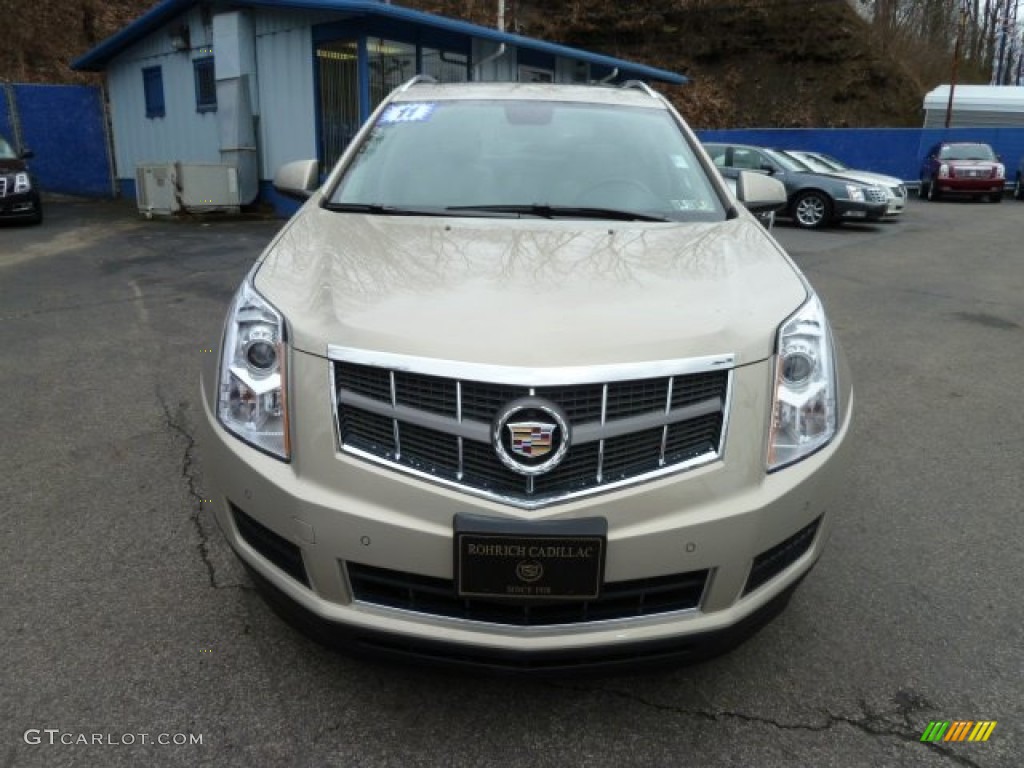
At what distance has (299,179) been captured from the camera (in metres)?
3.59

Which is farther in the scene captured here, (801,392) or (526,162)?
(526,162)

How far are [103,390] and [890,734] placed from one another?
178 inches

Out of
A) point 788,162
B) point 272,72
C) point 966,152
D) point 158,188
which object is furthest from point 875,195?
point 158,188

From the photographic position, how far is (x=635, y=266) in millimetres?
2344

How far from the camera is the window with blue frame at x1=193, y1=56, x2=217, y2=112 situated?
50.5 ft

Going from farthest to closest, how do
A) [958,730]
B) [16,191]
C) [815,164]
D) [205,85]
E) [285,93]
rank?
[205,85] → [815,164] → [285,93] → [16,191] → [958,730]

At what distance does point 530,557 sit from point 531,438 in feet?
0.87

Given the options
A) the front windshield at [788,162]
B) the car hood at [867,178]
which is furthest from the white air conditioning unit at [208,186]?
the car hood at [867,178]

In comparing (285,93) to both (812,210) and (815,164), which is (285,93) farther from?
(815,164)

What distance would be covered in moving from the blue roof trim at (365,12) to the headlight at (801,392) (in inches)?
470

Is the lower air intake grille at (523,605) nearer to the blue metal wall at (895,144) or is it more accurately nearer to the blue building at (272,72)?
the blue building at (272,72)

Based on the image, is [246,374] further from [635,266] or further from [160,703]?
[635,266]

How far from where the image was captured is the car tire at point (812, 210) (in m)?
14.1

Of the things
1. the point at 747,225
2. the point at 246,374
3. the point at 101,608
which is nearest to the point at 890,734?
the point at 747,225
